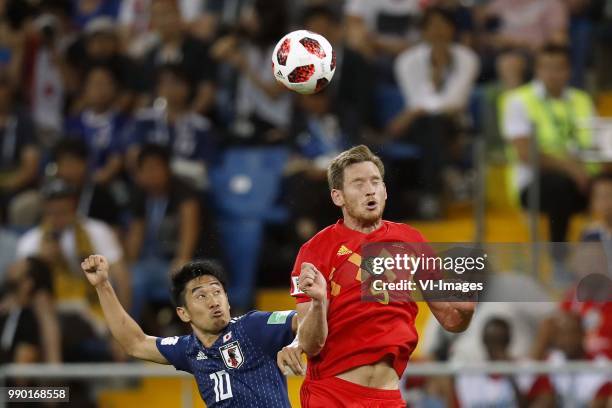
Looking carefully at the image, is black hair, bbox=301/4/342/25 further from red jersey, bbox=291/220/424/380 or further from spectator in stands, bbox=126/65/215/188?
red jersey, bbox=291/220/424/380

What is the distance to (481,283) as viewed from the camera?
275 inches

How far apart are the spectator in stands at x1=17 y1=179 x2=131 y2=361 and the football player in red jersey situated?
4.50 metres

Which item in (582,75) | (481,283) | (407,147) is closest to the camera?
(481,283)

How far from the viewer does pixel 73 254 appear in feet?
36.8

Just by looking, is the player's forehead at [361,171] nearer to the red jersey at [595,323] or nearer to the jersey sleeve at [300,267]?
the jersey sleeve at [300,267]

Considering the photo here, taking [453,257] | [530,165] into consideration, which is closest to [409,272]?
[453,257]

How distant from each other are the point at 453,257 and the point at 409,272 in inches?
9.7

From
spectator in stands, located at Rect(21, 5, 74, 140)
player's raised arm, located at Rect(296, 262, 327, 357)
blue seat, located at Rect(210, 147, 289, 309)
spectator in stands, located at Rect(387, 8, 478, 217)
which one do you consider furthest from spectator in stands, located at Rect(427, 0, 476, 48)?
player's raised arm, located at Rect(296, 262, 327, 357)

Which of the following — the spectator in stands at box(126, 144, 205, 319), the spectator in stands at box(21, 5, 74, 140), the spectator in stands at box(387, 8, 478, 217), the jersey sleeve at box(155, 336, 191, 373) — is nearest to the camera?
the jersey sleeve at box(155, 336, 191, 373)

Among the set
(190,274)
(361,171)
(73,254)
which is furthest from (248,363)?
(73,254)

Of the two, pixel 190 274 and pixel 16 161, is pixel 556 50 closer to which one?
pixel 16 161

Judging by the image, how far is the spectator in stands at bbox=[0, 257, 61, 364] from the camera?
1053cm

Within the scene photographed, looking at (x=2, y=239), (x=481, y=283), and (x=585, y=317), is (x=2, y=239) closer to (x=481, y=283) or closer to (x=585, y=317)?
(x=585, y=317)

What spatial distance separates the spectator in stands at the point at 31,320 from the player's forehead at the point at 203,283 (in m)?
3.90
